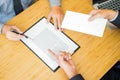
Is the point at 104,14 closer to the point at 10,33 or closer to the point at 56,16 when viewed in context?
the point at 56,16

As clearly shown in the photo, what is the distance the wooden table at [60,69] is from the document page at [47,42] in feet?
0.09

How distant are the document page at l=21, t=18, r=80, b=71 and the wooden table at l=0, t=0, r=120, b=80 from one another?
3cm

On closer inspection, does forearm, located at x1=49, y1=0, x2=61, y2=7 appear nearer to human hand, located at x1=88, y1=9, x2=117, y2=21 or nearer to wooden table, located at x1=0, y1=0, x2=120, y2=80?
wooden table, located at x1=0, y1=0, x2=120, y2=80

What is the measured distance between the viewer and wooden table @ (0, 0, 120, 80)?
109 centimetres

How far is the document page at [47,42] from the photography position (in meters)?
1.13

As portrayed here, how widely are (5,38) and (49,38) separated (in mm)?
247

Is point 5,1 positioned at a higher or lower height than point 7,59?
higher

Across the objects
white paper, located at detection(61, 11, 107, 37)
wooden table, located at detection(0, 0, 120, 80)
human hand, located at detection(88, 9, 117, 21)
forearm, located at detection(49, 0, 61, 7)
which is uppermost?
forearm, located at detection(49, 0, 61, 7)

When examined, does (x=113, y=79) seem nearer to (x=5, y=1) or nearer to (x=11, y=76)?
(x=11, y=76)

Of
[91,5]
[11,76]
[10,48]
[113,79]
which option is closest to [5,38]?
[10,48]

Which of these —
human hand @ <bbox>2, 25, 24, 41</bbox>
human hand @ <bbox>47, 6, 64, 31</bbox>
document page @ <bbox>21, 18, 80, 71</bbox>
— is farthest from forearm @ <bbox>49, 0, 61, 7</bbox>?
human hand @ <bbox>2, 25, 24, 41</bbox>

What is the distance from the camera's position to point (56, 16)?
123 cm

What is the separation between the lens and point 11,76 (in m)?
→ 1.09

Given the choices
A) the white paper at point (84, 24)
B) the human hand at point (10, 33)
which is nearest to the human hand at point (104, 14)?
the white paper at point (84, 24)
